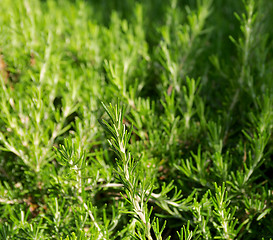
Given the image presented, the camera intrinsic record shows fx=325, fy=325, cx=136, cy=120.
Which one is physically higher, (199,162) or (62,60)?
(62,60)

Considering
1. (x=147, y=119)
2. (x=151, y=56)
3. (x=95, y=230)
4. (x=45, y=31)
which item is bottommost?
(x=95, y=230)

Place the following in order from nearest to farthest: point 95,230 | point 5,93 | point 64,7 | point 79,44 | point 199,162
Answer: point 95,230, point 199,162, point 5,93, point 79,44, point 64,7

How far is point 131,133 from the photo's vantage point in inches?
55.9

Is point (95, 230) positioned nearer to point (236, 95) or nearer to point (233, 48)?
point (236, 95)

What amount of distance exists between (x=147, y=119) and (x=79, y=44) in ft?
2.04

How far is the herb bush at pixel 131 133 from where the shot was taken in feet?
3.35

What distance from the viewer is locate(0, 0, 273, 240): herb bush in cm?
102

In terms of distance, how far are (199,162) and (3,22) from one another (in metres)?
1.20

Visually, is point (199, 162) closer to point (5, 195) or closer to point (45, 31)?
point (5, 195)

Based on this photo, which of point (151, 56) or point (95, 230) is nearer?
point (95, 230)

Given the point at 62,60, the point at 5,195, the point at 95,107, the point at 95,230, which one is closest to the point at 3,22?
the point at 62,60

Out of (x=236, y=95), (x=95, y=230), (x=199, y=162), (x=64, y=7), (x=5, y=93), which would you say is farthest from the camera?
(x=64, y=7)

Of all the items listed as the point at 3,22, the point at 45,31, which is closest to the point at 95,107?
the point at 45,31

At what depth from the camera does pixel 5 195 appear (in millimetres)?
1171
